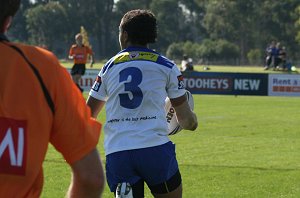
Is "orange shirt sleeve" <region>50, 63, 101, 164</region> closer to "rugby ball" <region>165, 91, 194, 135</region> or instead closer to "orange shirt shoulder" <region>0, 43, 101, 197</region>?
"orange shirt shoulder" <region>0, 43, 101, 197</region>

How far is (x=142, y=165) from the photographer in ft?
15.8

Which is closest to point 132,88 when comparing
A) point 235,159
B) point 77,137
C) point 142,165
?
point 142,165

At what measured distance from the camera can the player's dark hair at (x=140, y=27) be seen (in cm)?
483

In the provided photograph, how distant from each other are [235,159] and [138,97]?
6669 mm

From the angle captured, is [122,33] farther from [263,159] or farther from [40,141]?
[263,159]

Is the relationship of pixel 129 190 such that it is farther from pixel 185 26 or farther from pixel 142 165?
pixel 185 26

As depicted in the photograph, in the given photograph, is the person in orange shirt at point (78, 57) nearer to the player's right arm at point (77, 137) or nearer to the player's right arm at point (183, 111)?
the player's right arm at point (183, 111)

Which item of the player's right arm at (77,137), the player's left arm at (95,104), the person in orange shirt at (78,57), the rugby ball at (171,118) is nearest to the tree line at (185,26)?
the person in orange shirt at (78,57)

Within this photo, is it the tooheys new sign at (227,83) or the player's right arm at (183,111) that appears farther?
the tooheys new sign at (227,83)

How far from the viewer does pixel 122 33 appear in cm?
493

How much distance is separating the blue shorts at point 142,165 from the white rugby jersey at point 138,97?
0.05 metres

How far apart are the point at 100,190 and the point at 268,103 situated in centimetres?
2317

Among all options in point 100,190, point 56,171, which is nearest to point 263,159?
point 56,171

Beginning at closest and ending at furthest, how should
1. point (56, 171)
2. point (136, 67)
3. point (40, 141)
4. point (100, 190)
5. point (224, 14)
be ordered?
point (40, 141) → point (100, 190) → point (136, 67) → point (56, 171) → point (224, 14)
